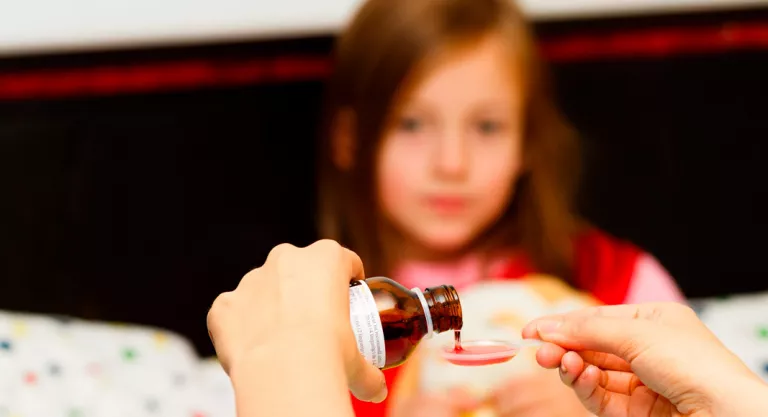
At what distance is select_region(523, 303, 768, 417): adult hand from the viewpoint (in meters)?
0.59

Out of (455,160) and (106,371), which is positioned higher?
(455,160)

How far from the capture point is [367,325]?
1.79 ft

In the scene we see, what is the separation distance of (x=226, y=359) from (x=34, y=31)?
3.25 feet

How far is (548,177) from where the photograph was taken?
137 centimetres

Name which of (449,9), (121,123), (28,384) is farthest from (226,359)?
(121,123)

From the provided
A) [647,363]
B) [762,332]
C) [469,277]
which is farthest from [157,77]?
[762,332]

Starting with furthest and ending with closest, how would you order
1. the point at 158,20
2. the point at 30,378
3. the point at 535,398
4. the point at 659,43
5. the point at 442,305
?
the point at 659,43, the point at 158,20, the point at 30,378, the point at 535,398, the point at 442,305

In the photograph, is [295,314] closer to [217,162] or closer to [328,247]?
[328,247]

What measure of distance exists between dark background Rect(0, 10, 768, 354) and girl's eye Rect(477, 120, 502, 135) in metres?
0.31

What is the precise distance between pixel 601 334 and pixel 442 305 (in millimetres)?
146

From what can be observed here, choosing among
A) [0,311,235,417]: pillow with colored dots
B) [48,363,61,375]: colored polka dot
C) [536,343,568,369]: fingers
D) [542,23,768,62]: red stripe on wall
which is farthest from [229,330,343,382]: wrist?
[542,23,768,62]: red stripe on wall

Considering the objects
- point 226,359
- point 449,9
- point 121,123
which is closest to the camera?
point 226,359

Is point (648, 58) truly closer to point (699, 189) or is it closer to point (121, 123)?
point (699, 189)

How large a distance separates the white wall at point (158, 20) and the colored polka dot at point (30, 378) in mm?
579
